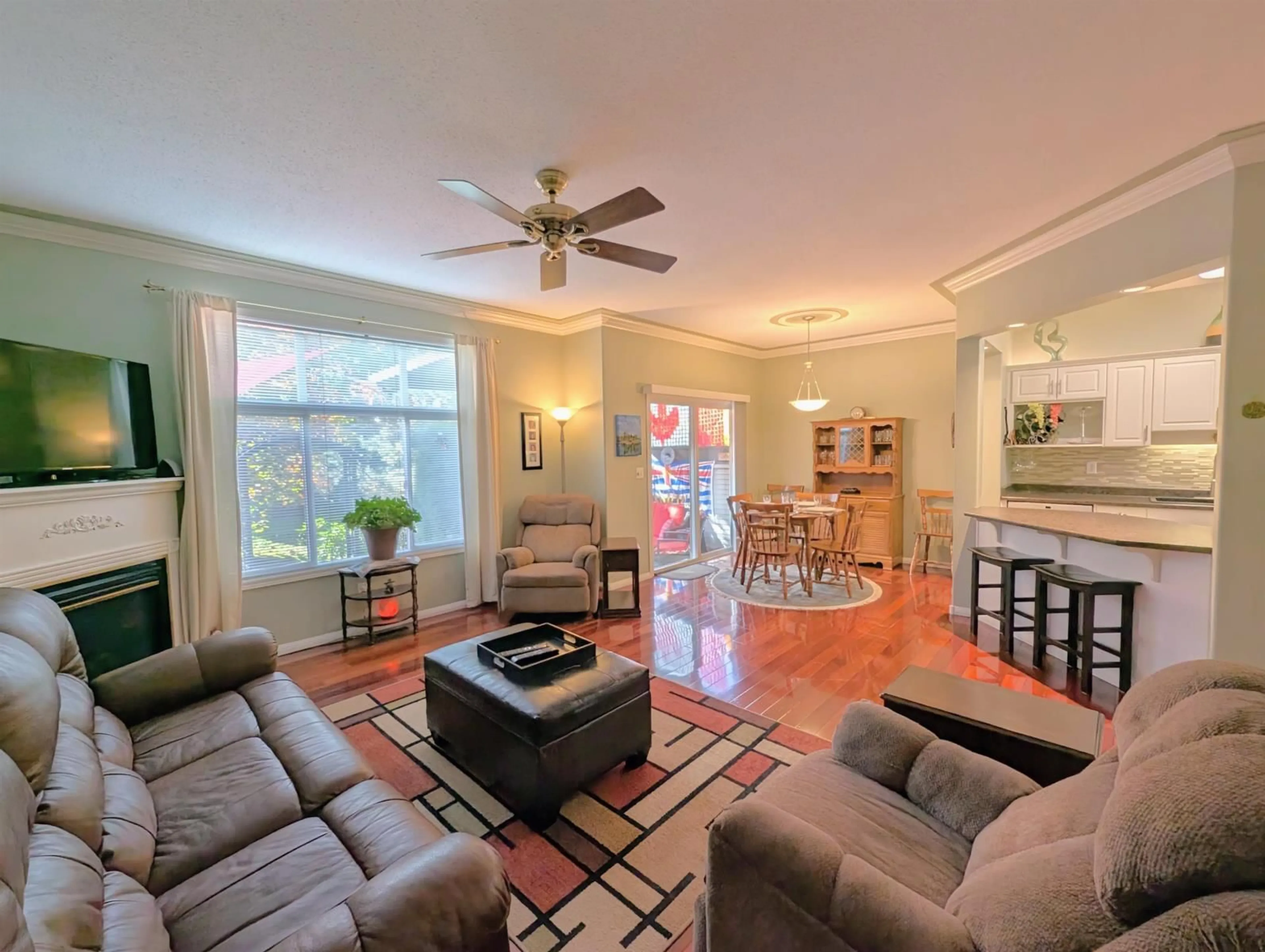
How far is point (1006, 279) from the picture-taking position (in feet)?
12.2

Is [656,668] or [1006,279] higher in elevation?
[1006,279]

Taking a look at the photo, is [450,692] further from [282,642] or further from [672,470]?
[672,470]

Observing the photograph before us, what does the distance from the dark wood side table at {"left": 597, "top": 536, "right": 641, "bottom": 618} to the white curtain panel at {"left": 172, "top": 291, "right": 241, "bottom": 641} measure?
102 inches

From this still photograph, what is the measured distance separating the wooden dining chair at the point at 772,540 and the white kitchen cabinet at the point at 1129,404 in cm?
279

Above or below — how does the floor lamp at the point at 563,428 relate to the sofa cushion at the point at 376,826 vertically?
above

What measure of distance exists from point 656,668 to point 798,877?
2.46 metres

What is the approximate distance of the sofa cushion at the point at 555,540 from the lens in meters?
4.82

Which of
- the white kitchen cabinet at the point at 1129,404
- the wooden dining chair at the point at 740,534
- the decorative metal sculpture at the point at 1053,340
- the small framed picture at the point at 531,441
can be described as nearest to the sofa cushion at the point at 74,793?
the small framed picture at the point at 531,441

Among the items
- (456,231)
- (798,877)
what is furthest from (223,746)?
(456,231)

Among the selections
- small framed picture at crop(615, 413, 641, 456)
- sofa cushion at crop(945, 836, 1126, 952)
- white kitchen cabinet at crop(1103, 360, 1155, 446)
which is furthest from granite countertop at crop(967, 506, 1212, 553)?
small framed picture at crop(615, 413, 641, 456)

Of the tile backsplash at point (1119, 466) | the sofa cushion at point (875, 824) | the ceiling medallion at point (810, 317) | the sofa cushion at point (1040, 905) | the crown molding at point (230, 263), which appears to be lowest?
the sofa cushion at point (875, 824)

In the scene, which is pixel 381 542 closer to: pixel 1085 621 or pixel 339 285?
pixel 339 285

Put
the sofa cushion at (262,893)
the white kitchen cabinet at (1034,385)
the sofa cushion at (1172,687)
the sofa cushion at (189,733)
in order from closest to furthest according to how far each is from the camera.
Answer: the sofa cushion at (1172,687), the sofa cushion at (262,893), the sofa cushion at (189,733), the white kitchen cabinet at (1034,385)

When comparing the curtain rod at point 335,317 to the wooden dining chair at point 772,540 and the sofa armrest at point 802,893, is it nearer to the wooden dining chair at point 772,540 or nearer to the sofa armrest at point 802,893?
the wooden dining chair at point 772,540
